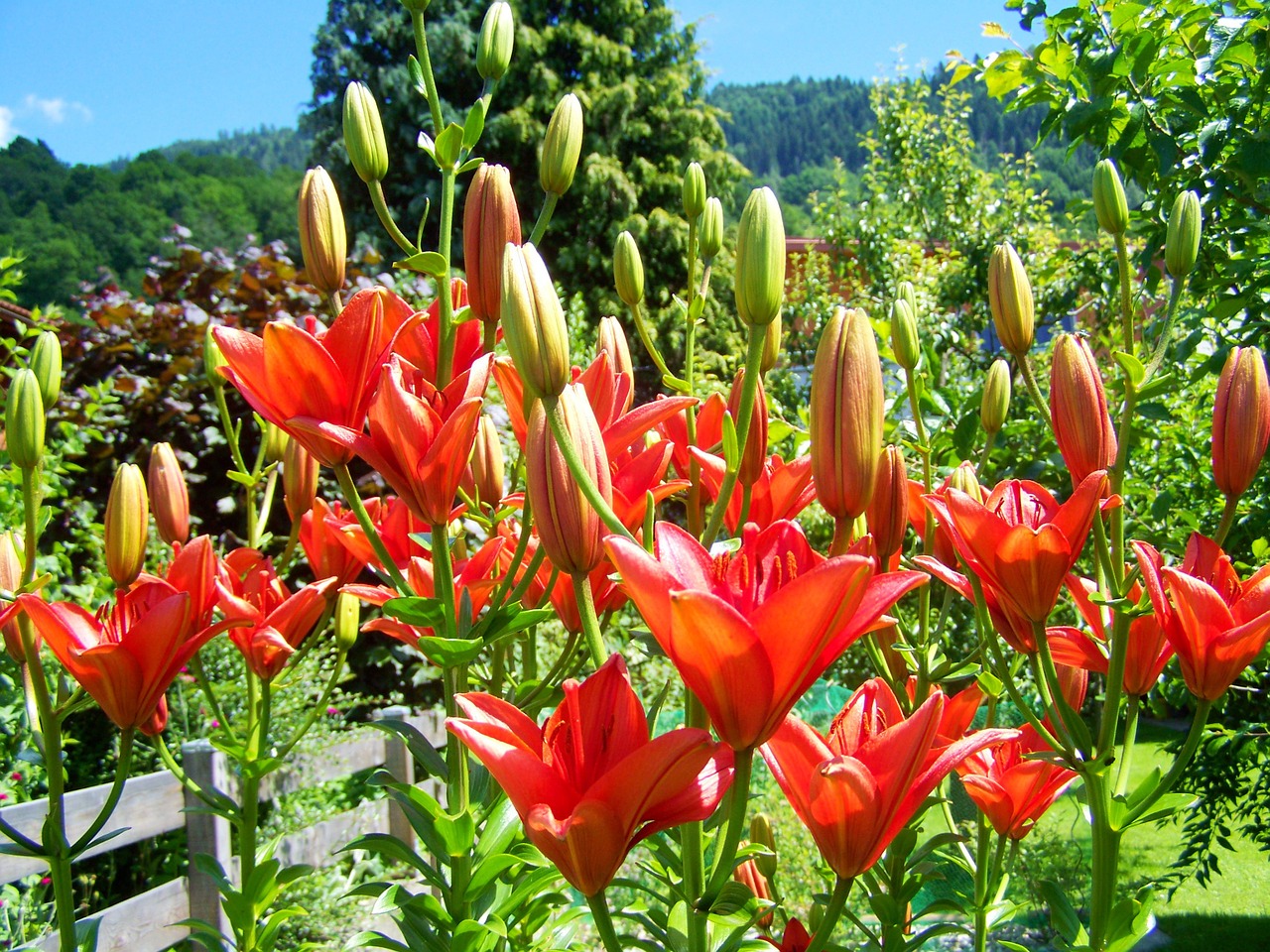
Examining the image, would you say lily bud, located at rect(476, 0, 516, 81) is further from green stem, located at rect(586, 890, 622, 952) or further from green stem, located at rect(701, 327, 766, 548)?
green stem, located at rect(586, 890, 622, 952)

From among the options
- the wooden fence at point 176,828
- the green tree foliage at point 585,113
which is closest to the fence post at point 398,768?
the wooden fence at point 176,828

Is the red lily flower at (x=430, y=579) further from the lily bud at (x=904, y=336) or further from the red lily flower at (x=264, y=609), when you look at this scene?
the lily bud at (x=904, y=336)

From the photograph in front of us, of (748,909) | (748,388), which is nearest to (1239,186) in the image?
(748,388)

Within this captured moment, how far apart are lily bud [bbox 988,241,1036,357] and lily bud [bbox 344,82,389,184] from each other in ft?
1.61

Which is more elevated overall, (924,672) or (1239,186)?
(1239,186)

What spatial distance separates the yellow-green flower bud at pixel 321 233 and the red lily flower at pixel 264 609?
29 centimetres

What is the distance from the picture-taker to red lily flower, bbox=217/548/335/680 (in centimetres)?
83

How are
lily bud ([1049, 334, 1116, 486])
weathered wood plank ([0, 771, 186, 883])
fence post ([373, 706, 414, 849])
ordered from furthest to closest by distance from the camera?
fence post ([373, 706, 414, 849]) → weathered wood plank ([0, 771, 186, 883]) → lily bud ([1049, 334, 1116, 486])

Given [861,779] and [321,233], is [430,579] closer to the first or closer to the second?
[321,233]

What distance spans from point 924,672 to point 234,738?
0.69m

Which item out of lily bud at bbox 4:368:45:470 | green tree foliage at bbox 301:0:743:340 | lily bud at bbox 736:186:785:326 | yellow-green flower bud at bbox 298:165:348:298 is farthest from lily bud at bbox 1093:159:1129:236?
green tree foliage at bbox 301:0:743:340

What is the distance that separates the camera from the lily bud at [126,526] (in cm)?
78

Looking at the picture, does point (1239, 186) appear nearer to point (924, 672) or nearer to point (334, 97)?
point (924, 672)

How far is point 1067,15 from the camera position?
5.20 feet
